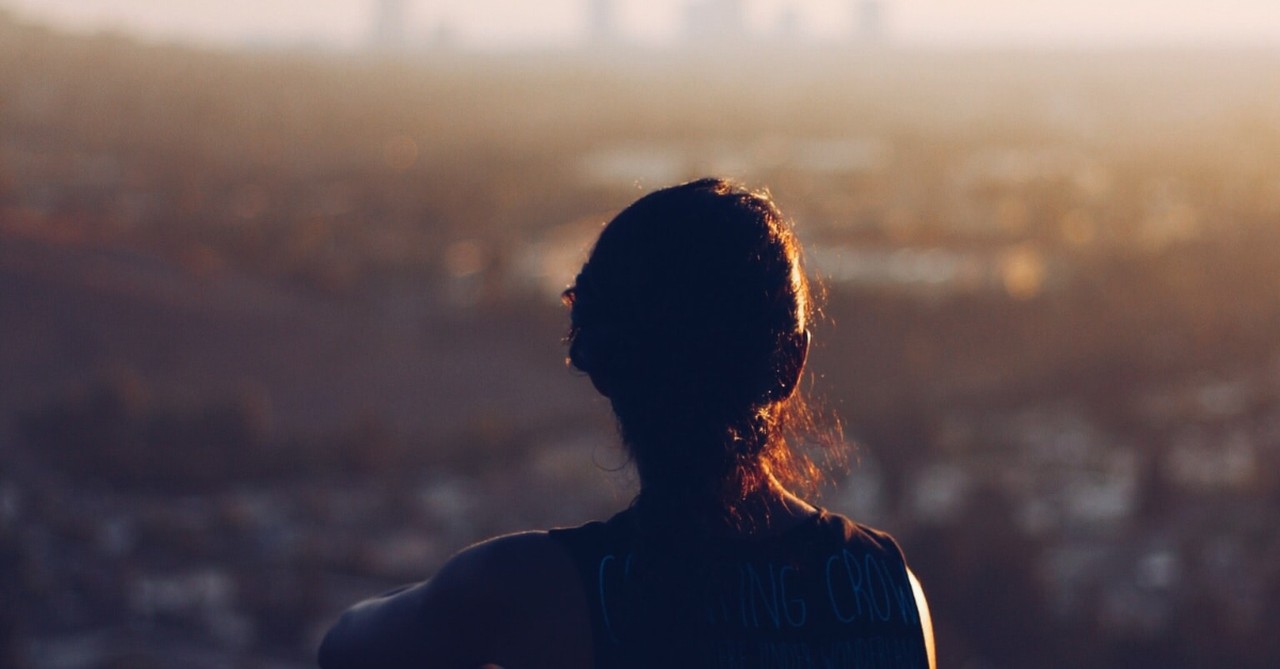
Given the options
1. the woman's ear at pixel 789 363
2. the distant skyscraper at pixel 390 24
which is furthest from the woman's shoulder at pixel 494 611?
the distant skyscraper at pixel 390 24

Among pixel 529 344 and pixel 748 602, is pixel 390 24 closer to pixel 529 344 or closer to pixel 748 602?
pixel 529 344

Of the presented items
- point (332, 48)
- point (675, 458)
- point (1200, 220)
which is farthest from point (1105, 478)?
point (332, 48)

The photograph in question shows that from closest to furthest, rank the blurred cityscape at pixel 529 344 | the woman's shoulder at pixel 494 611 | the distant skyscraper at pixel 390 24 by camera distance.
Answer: the woman's shoulder at pixel 494 611
the blurred cityscape at pixel 529 344
the distant skyscraper at pixel 390 24

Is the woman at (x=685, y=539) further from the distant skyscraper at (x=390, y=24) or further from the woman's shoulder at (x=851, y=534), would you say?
the distant skyscraper at (x=390, y=24)

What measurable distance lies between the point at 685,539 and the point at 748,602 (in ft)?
0.21

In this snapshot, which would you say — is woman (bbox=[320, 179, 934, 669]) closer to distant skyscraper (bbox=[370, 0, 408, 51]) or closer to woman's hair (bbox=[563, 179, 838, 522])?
woman's hair (bbox=[563, 179, 838, 522])

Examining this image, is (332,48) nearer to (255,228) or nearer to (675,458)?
(255,228)

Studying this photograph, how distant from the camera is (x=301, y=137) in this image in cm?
3272

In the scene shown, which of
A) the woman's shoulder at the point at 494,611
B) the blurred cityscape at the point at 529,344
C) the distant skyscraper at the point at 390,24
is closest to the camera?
the woman's shoulder at the point at 494,611

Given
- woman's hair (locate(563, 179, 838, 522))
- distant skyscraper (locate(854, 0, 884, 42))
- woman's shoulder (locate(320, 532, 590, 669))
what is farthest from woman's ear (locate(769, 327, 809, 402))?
distant skyscraper (locate(854, 0, 884, 42))

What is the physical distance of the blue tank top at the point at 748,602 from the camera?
1016 millimetres

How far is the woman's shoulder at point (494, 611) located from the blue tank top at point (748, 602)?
0.06ft

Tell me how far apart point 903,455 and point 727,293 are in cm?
1466

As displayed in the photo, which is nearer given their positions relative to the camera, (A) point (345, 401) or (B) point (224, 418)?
(B) point (224, 418)
